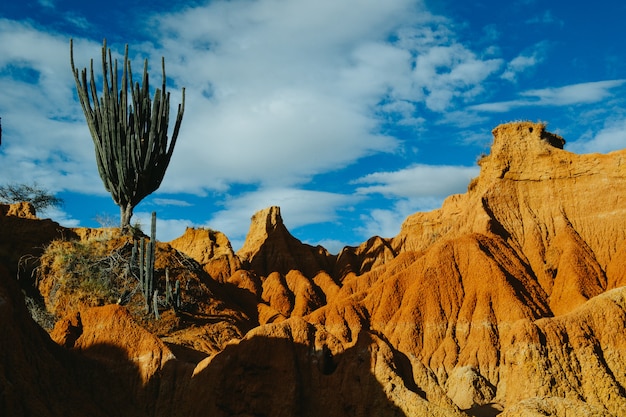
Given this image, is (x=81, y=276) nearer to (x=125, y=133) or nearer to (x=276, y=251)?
(x=125, y=133)

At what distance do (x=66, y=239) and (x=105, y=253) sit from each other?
558 cm

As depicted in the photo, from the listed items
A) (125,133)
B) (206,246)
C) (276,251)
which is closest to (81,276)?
(125,133)

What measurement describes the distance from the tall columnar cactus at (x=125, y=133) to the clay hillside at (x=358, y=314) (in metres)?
3.54

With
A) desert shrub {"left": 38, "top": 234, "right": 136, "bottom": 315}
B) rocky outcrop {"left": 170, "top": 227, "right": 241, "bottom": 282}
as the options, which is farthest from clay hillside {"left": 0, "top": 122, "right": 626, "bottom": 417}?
rocky outcrop {"left": 170, "top": 227, "right": 241, "bottom": 282}

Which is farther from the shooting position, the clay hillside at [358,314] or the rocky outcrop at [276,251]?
the rocky outcrop at [276,251]

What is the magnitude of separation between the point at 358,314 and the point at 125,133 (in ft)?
74.1

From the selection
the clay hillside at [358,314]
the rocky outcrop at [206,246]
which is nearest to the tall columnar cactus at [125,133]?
the clay hillside at [358,314]

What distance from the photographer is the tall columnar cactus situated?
52.7m

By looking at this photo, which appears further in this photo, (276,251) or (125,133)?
(276,251)

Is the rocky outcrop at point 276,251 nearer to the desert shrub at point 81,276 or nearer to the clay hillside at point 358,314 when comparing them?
the clay hillside at point 358,314

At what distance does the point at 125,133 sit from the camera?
5294 centimetres

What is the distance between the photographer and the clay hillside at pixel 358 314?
24.6 meters

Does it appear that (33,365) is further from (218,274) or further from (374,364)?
(218,274)

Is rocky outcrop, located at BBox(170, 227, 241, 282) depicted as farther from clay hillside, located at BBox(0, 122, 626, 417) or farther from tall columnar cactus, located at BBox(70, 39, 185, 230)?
tall columnar cactus, located at BBox(70, 39, 185, 230)
